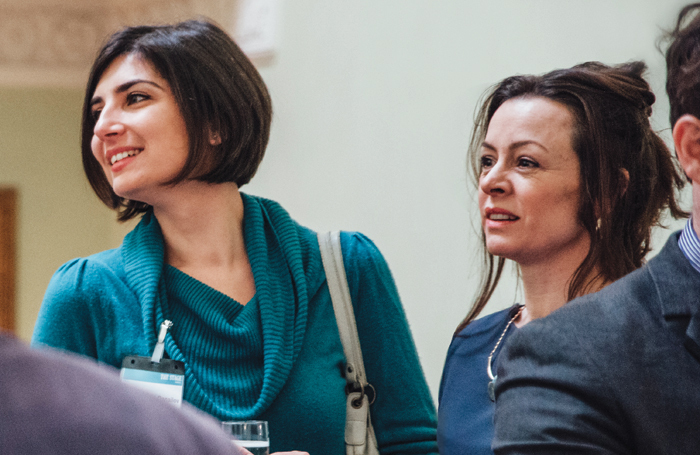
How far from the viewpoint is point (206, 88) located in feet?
6.07

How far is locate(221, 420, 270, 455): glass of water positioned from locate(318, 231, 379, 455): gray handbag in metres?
0.25

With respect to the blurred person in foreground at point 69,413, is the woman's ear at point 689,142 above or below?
above

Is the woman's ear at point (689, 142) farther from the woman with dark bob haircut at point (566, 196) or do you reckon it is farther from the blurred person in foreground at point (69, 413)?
the blurred person in foreground at point (69, 413)

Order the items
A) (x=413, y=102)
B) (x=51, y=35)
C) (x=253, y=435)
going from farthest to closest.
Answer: (x=51, y=35) → (x=413, y=102) → (x=253, y=435)

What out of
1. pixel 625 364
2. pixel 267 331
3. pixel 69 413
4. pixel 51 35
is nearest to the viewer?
pixel 69 413

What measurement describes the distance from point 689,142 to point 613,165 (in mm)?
701

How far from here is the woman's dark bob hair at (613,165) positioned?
1.80m

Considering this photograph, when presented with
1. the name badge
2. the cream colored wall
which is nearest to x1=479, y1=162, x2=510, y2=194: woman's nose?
the name badge

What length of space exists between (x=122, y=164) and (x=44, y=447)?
4.91ft

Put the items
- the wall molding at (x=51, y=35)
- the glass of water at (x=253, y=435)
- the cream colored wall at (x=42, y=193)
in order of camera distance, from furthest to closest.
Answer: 1. the cream colored wall at (x=42, y=193)
2. the wall molding at (x=51, y=35)
3. the glass of water at (x=253, y=435)

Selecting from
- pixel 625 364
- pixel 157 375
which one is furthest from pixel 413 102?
pixel 625 364

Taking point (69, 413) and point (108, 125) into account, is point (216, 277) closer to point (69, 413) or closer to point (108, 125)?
point (108, 125)

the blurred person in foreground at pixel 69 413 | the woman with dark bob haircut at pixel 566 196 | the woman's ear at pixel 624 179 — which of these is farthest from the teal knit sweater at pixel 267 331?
the blurred person in foreground at pixel 69 413

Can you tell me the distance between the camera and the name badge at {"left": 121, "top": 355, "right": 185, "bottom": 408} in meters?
1.66
